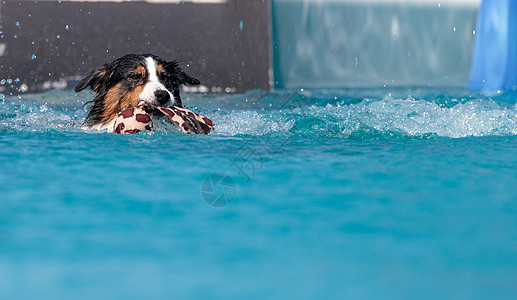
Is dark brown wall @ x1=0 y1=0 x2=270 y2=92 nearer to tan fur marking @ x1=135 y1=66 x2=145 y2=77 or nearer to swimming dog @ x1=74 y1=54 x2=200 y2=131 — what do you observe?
swimming dog @ x1=74 y1=54 x2=200 y2=131

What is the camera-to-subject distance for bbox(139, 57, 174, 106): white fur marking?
3.41 m

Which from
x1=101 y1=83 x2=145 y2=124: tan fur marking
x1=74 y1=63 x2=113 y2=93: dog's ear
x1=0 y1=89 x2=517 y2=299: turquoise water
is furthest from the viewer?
x1=74 y1=63 x2=113 y2=93: dog's ear

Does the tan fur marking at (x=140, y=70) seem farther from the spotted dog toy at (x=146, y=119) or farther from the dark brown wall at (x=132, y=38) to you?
the dark brown wall at (x=132, y=38)

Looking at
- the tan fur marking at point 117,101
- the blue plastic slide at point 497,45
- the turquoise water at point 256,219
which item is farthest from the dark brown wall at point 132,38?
the turquoise water at point 256,219

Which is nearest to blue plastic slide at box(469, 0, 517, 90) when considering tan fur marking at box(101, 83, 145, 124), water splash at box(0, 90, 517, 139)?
water splash at box(0, 90, 517, 139)

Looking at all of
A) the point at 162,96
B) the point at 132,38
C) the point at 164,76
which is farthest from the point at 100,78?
the point at 132,38

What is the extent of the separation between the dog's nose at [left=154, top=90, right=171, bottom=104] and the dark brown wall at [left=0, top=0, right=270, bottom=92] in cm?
565

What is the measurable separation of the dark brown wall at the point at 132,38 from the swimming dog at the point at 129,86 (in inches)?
199

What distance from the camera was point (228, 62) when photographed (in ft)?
30.0

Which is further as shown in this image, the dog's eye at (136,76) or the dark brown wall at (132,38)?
the dark brown wall at (132,38)

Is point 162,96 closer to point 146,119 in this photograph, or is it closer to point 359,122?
point 146,119

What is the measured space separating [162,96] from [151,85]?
16cm

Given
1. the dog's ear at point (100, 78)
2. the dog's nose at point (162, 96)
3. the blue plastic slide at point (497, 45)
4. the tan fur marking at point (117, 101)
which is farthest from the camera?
the blue plastic slide at point (497, 45)

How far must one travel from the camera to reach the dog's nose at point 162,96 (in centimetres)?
339
